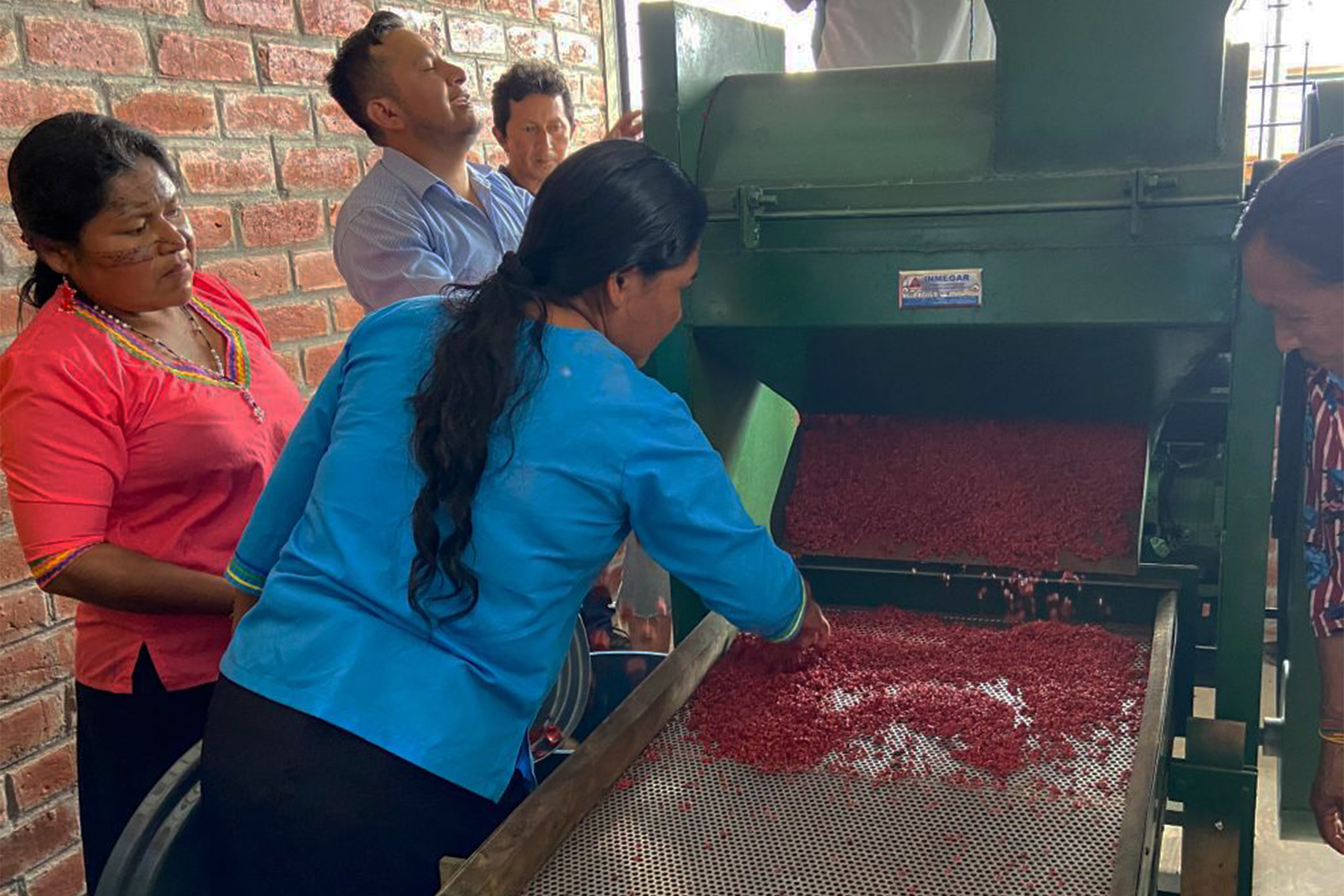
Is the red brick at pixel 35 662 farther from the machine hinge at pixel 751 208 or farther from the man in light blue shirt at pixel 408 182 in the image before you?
the machine hinge at pixel 751 208

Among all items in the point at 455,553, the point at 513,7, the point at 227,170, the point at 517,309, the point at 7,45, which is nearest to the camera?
the point at 455,553

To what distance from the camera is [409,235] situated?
235cm

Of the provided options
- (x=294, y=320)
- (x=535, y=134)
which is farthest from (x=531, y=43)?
(x=294, y=320)

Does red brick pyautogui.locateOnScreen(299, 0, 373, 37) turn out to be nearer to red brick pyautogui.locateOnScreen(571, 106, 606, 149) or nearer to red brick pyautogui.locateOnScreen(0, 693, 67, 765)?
red brick pyautogui.locateOnScreen(571, 106, 606, 149)

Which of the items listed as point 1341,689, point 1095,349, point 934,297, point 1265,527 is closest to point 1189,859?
point 1341,689

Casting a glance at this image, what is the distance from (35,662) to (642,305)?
1.60 m

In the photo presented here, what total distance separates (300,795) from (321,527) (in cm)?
34

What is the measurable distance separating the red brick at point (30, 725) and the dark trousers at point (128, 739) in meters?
0.50

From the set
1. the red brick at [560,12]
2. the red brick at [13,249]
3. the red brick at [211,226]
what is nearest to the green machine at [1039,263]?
the red brick at [211,226]

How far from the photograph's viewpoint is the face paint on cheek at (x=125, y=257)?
1784 mm

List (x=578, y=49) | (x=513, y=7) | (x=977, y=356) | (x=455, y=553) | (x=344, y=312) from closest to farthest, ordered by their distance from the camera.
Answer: (x=455, y=553) → (x=977, y=356) → (x=344, y=312) → (x=513, y=7) → (x=578, y=49)

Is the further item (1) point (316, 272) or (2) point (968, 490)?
(1) point (316, 272)

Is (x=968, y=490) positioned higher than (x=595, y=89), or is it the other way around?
(x=595, y=89)

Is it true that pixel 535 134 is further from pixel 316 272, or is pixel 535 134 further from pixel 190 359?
pixel 190 359
